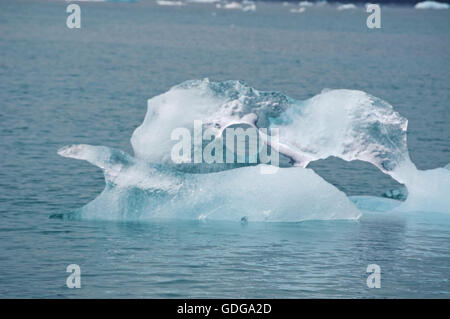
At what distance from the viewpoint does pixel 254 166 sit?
16.6 meters

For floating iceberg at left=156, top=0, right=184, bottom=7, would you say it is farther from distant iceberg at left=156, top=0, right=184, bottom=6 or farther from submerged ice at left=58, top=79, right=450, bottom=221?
submerged ice at left=58, top=79, right=450, bottom=221

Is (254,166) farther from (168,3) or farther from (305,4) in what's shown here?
(305,4)

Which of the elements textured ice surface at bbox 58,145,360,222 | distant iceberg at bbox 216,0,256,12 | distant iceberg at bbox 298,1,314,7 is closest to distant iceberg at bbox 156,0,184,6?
distant iceberg at bbox 216,0,256,12

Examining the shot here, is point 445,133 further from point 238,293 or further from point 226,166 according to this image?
point 238,293

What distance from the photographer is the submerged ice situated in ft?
53.8

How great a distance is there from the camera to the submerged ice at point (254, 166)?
16.4 metres

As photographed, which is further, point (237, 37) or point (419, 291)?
point (237, 37)

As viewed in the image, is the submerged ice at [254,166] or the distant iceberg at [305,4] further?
the distant iceberg at [305,4]

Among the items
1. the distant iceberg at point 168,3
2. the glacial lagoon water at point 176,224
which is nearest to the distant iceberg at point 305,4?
the distant iceberg at point 168,3

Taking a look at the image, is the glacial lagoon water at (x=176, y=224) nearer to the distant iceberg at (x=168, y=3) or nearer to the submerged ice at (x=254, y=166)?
the submerged ice at (x=254, y=166)

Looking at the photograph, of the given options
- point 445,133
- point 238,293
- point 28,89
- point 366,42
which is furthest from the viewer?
point 366,42

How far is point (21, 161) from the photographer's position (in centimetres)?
2202
